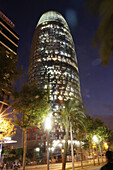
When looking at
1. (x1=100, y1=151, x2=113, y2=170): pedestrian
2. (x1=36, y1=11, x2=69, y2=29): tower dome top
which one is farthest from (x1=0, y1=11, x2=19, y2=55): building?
(x1=100, y1=151, x2=113, y2=170): pedestrian

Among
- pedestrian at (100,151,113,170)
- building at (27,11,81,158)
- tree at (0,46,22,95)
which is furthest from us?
building at (27,11,81,158)

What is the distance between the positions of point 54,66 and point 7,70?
8382cm

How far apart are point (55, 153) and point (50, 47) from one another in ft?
225

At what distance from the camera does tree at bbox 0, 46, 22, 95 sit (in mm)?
14530

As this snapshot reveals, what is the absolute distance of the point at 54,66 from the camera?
9794 cm

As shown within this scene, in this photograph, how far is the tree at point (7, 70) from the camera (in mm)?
14530

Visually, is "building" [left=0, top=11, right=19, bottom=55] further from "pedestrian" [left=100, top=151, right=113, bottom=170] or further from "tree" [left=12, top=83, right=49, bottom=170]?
"pedestrian" [left=100, top=151, right=113, bottom=170]

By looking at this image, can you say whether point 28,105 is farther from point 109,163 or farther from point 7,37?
point 7,37

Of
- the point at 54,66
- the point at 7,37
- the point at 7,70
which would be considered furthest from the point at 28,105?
the point at 54,66

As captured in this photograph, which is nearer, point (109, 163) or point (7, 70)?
point (109, 163)

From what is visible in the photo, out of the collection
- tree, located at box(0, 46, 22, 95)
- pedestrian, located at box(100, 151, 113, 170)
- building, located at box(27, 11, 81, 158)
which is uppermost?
building, located at box(27, 11, 81, 158)

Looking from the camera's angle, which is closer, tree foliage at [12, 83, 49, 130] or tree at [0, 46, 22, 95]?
tree at [0, 46, 22, 95]

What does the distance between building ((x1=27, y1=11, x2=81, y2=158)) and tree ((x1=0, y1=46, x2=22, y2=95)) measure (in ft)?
225

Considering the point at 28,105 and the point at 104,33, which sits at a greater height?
the point at 28,105
